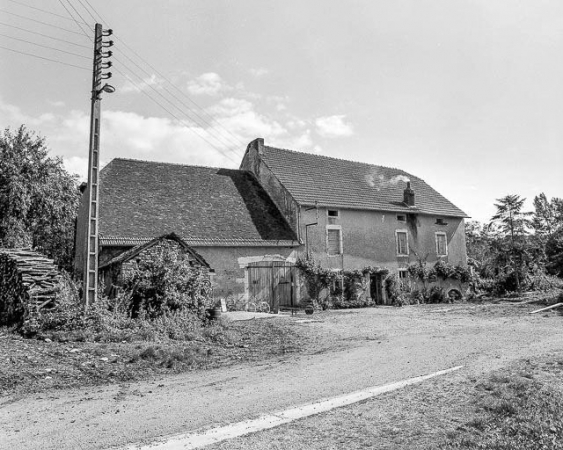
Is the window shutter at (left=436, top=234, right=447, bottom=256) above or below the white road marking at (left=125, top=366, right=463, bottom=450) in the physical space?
above

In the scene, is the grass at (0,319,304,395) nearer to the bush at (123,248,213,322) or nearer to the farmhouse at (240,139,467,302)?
the bush at (123,248,213,322)

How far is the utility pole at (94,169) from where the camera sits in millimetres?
12025

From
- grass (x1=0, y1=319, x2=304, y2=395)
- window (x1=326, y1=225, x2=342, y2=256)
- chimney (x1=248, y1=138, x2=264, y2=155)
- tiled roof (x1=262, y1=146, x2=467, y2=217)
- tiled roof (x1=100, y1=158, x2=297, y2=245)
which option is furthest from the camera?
chimney (x1=248, y1=138, x2=264, y2=155)

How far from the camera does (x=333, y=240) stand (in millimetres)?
23234

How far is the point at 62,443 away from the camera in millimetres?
4566

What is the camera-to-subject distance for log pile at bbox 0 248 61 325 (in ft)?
37.8

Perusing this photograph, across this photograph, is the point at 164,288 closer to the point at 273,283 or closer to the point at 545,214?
the point at 273,283

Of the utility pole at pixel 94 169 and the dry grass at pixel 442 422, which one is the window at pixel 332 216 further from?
the dry grass at pixel 442 422

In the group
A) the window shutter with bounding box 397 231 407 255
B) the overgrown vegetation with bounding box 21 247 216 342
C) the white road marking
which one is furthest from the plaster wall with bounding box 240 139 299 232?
the white road marking

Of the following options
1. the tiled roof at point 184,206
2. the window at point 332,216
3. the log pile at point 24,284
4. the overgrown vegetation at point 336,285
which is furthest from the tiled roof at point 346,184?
the log pile at point 24,284

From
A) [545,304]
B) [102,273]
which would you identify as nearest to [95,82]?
[102,273]

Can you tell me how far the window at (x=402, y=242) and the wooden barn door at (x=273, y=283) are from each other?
7352 mm

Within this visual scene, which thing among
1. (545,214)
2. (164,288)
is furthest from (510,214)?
(164,288)

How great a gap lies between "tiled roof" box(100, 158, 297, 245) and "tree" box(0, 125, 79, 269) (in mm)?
4777
